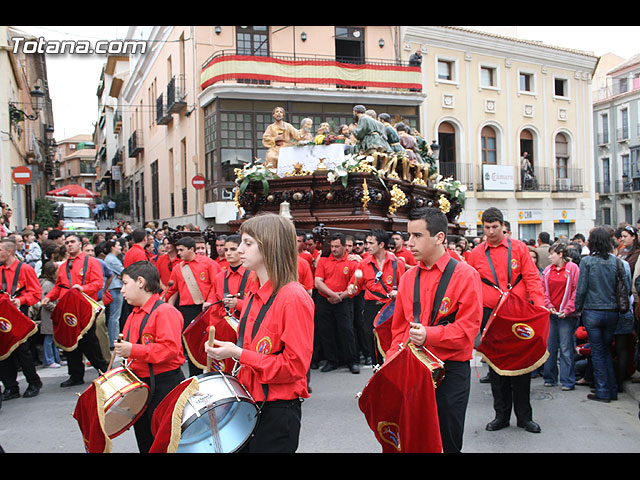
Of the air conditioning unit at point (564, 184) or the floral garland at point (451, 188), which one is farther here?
the air conditioning unit at point (564, 184)

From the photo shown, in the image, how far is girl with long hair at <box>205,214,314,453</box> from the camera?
10.1 ft

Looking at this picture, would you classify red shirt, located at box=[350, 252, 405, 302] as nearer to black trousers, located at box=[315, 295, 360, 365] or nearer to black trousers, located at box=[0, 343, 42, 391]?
black trousers, located at box=[315, 295, 360, 365]

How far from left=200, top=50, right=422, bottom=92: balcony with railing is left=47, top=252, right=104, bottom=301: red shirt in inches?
590

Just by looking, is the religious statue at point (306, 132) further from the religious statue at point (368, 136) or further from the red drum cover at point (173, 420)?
the red drum cover at point (173, 420)

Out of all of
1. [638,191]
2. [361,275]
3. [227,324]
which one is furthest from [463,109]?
[227,324]

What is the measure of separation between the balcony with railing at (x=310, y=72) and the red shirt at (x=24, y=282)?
15.5m

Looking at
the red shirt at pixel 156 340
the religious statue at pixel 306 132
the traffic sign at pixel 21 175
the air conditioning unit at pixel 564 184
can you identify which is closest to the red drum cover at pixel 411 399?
the red shirt at pixel 156 340

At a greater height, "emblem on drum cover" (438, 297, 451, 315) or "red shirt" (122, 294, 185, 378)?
"emblem on drum cover" (438, 297, 451, 315)

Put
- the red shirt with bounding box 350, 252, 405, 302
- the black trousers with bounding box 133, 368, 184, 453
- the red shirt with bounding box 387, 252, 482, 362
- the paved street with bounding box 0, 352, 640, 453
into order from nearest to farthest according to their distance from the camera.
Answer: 1. the red shirt with bounding box 387, 252, 482, 362
2. the black trousers with bounding box 133, 368, 184, 453
3. the paved street with bounding box 0, 352, 640, 453
4. the red shirt with bounding box 350, 252, 405, 302

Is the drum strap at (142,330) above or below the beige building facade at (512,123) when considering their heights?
below

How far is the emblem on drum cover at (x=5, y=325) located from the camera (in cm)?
716

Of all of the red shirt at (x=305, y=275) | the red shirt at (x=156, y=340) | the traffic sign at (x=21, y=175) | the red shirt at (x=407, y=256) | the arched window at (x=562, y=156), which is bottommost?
the red shirt at (x=156, y=340)

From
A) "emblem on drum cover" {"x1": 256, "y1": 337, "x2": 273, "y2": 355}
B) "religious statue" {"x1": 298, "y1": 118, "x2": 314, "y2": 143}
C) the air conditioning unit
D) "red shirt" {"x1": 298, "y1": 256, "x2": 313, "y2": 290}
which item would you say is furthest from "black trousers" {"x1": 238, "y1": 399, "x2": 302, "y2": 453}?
the air conditioning unit

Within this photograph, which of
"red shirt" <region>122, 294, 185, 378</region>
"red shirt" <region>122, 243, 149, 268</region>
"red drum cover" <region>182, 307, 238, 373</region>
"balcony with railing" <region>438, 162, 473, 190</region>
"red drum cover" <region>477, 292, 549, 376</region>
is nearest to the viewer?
"red shirt" <region>122, 294, 185, 378</region>
